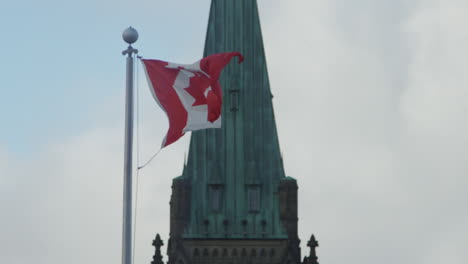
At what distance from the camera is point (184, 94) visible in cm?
4447

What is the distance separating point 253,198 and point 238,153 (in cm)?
265

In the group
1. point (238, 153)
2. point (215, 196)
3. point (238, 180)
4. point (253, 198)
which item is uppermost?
point (238, 153)

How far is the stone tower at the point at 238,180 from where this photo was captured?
80688mm

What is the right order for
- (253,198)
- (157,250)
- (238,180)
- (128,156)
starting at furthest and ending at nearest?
1. (238,180)
2. (253,198)
3. (157,250)
4. (128,156)

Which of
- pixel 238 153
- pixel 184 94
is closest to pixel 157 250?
pixel 238 153

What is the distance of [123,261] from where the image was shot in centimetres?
4109

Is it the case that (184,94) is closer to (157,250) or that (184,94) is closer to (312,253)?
(157,250)

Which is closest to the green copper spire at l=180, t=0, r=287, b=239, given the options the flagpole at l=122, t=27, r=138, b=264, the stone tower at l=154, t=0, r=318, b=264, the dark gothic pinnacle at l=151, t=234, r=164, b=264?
the stone tower at l=154, t=0, r=318, b=264

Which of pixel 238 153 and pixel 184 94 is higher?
pixel 238 153

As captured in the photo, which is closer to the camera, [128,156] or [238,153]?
[128,156]

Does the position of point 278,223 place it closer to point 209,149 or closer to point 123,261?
point 209,149

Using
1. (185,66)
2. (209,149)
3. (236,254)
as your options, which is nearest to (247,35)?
(209,149)

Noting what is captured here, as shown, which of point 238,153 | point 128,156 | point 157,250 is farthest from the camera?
point 238,153

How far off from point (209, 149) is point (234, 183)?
7.68ft
